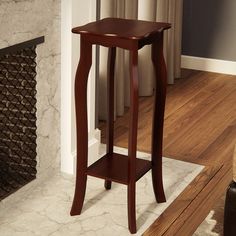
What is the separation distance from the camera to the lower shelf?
8.09 ft

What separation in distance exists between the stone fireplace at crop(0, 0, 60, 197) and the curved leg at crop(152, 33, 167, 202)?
0.52m

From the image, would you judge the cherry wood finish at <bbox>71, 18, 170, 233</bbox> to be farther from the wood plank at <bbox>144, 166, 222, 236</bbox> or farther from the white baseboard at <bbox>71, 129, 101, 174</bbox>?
the white baseboard at <bbox>71, 129, 101, 174</bbox>

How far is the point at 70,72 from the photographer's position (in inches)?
109

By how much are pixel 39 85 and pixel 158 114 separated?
0.56 meters

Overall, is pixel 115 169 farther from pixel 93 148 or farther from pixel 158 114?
pixel 93 148

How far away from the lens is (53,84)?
2.78 meters

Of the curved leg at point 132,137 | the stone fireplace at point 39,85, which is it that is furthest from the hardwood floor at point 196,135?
the stone fireplace at point 39,85

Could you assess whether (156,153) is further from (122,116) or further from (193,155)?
(122,116)

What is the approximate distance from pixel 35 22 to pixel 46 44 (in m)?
0.14

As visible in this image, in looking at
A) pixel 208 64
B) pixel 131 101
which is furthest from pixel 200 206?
pixel 208 64

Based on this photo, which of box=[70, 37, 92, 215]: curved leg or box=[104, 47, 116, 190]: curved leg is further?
box=[104, 47, 116, 190]: curved leg

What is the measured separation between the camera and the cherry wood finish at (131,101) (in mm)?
2285

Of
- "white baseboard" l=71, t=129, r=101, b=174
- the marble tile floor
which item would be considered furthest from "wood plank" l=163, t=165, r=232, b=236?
"white baseboard" l=71, t=129, r=101, b=174

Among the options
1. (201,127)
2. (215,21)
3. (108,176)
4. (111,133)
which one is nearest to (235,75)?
(215,21)
